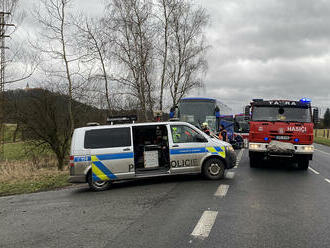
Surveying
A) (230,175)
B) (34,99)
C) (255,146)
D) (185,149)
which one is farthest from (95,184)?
(34,99)

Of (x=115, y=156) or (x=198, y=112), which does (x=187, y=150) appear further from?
(x=198, y=112)

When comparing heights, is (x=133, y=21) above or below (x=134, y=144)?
above

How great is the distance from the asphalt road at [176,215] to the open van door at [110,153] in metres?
0.53

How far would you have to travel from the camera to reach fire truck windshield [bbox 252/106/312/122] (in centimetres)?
1138

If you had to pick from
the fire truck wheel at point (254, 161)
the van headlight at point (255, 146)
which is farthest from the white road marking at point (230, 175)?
the fire truck wheel at point (254, 161)

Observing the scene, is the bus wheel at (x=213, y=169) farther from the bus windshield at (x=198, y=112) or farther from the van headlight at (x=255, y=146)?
the bus windshield at (x=198, y=112)

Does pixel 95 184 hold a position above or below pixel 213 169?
below

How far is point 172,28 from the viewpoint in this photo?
25.1 meters

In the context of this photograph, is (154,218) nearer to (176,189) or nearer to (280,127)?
(176,189)

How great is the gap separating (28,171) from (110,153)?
8026mm

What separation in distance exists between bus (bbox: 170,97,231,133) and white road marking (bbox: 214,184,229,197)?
10429 mm

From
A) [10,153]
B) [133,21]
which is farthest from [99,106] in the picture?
[10,153]

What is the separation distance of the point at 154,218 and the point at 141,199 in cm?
166

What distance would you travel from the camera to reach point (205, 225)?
15.8 feet
